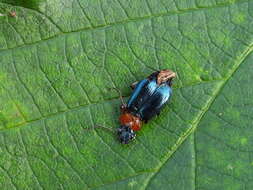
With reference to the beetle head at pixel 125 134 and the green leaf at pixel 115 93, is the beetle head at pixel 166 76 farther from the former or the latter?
the beetle head at pixel 125 134

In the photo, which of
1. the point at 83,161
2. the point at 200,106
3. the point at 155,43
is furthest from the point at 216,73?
the point at 83,161

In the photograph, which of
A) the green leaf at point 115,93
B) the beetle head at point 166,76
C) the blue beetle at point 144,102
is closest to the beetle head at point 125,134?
the blue beetle at point 144,102

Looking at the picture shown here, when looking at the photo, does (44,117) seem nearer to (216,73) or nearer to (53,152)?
(53,152)

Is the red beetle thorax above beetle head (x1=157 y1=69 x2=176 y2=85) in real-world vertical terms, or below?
below

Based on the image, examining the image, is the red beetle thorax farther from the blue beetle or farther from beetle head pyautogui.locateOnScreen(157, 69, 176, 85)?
beetle head pyautogui.locateOnScreen(157, 69, 176, 85)

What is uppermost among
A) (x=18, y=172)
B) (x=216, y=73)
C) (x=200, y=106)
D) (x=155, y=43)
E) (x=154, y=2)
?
(x=154, y=2)

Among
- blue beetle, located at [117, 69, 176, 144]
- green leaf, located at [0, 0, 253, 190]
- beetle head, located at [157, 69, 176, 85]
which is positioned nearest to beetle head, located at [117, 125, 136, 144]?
blue beetle, located at [117, 69, 176, 144]
